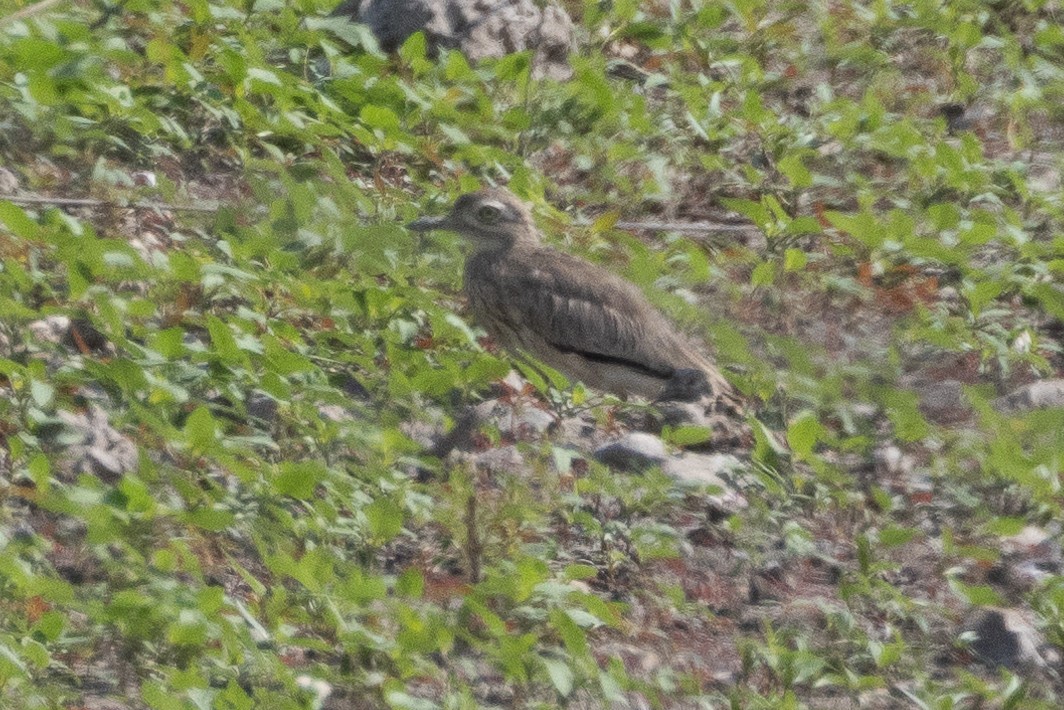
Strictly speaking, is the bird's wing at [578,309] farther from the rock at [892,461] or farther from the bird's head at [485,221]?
the rock at [892,461]

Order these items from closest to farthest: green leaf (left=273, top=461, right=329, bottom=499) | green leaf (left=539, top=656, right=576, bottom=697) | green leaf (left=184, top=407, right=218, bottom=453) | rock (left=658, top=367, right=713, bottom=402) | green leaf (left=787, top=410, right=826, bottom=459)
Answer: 1. green leaf (left=539, top=656, right=576, bottom=697)
2. green leaf (left=184, top=407, right=218, bottom=453)
3. green leaf (left=273, top=461, right=329, bottom=499)
4. green leaf (left=787, top=410, right=826, bottom=459)
5. rock (left=658, top=367, right=713, bottom=402)

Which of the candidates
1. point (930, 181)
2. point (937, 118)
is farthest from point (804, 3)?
point (930, 181)

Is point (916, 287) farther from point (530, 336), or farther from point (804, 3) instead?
point (804, 3)

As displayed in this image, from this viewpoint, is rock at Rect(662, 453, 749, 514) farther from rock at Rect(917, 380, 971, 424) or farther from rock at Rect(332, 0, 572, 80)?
rock at Rect(332, 0, 572, 80)

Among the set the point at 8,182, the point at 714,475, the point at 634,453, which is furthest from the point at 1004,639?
the point at 8,182

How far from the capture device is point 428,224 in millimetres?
8555

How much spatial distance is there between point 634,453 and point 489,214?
1665 mm

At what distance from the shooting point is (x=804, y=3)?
11531 millimetres

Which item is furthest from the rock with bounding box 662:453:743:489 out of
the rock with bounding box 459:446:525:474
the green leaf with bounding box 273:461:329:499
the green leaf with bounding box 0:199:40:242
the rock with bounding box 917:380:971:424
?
the green leaf with bounding box 0:199:40:242

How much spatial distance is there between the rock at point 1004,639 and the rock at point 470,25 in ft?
14.8

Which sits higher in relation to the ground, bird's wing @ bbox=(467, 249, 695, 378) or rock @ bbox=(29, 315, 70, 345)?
rock @ bbox=(29, 315, 70, 345)

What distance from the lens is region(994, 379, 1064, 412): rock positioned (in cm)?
797

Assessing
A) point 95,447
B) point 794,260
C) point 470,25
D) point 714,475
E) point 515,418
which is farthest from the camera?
point 470,25

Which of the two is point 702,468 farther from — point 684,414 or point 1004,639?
point 1004,639
